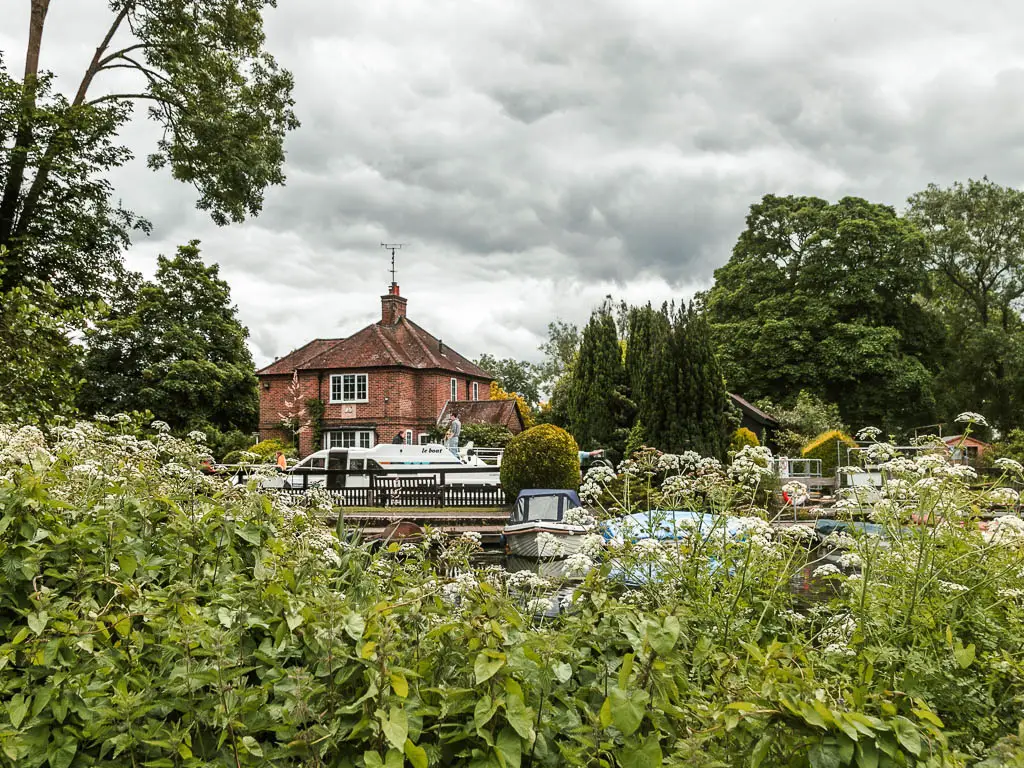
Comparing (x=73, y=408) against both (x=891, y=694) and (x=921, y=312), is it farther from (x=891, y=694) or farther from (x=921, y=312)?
(x=921, y=312)

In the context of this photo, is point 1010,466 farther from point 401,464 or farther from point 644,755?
point 401,464

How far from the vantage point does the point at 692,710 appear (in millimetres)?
1922

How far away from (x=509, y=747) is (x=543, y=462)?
17462 millimetres

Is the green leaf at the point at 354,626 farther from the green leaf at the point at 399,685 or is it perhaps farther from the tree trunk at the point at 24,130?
the tree trunk at the point at 24,130

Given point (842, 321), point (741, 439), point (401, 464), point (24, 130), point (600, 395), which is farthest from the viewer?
point (842, 321)

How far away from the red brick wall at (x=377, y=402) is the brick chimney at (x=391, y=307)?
4683mm

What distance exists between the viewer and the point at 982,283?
39.3 meters

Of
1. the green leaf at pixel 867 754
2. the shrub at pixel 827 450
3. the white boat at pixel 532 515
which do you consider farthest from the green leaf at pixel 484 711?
the shrub at pixel 827 450

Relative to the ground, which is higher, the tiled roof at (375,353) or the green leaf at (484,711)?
the tiled roof at (375,353)

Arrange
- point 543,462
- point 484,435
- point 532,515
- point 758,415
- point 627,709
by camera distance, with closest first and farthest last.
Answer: point 627,709, point 532,515, point 543,462, point 758,415, point 484,435

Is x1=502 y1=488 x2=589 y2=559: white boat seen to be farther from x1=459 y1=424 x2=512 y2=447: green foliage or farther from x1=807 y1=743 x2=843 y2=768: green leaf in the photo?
x1=459 y1=424 x2=512 y2=447: green foliage

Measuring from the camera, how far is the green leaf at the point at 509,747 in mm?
1784

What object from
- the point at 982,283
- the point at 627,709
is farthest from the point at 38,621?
the point at 982,283

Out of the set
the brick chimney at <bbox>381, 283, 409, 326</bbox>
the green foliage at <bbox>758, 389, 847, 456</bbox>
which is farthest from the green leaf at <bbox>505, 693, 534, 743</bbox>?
the brick chimney at <bbox>381, 283, 409, 326</bbox>
